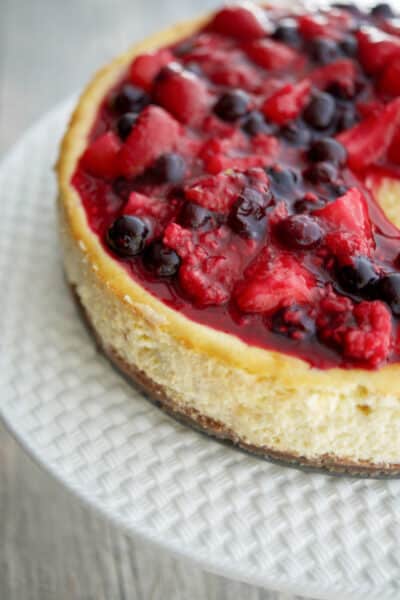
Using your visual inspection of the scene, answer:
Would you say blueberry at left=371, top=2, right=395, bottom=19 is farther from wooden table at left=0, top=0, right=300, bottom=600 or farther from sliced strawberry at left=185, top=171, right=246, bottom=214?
wooden table at left=0, top=0, right=300, bottom=600

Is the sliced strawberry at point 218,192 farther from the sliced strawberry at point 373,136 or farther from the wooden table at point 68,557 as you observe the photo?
the wooden table at point 68,557

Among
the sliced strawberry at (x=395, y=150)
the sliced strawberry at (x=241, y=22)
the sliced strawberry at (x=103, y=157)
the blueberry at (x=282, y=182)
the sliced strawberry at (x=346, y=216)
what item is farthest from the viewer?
the sliced strawberry at (x=241, y=22)

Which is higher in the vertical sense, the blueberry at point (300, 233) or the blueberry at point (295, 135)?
the blueberry at point (295, 135)

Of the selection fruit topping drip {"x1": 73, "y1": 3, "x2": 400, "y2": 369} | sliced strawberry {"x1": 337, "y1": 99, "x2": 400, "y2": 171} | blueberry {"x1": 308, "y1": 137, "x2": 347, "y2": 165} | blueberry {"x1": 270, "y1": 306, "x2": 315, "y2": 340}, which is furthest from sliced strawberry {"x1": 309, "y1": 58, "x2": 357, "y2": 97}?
blueberry {"x1": 270, "y1": 306, "x2": 315, "y2": 340}

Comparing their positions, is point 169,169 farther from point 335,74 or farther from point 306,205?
point 335,74

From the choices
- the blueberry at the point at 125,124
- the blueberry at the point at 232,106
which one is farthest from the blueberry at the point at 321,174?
the blueberry at the point at 125,124

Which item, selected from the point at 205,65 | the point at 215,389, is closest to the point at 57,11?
the point at 205,65

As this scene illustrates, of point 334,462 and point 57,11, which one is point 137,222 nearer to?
point 334,462
